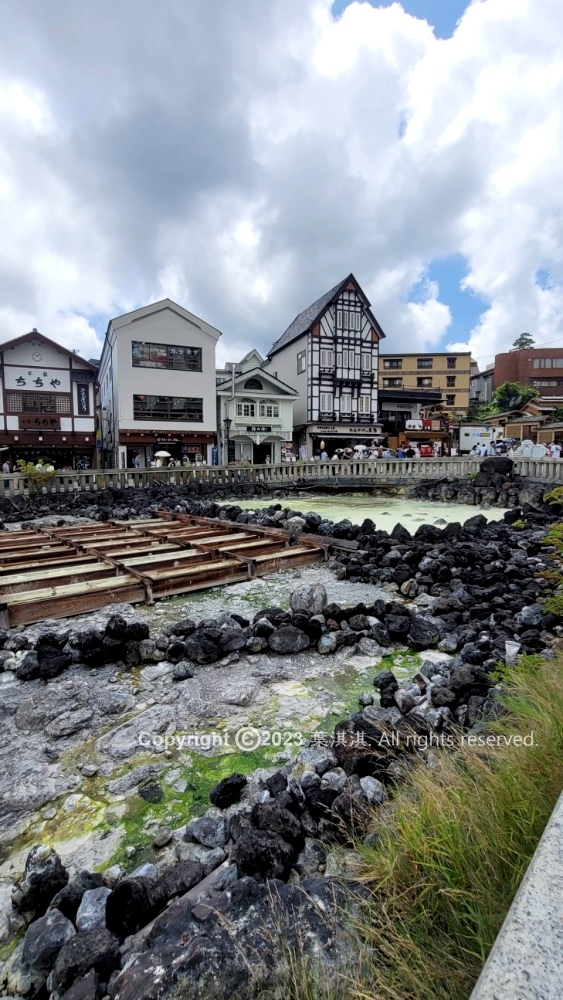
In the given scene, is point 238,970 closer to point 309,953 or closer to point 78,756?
point 309,953

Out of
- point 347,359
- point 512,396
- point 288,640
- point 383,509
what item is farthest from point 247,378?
point 288,640

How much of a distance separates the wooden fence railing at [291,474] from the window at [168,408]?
7.73 meters

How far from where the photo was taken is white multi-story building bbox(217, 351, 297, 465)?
32.2m

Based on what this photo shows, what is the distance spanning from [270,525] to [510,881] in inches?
409

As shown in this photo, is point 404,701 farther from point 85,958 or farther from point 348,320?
point 348,320

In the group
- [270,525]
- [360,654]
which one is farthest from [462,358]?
[360,654]

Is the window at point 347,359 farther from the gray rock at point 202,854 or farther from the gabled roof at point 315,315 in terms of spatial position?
the gray rock at point 202,854

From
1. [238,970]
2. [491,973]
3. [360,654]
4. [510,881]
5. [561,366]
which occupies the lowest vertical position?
[360,654]

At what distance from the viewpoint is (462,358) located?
51781mm

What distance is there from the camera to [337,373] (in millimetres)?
37094

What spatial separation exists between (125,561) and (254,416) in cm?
2633

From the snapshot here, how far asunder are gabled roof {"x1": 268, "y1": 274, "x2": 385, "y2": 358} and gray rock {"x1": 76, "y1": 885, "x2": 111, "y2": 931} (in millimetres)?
37531

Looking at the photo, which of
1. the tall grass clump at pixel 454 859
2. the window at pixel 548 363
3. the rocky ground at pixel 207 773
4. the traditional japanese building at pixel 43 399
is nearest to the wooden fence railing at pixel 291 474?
the traditional japanese building at pixel 43 399

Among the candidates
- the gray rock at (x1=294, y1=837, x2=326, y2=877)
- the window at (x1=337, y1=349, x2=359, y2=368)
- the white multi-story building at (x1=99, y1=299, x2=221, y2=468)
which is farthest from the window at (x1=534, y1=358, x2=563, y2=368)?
the gray rock at (x1=294, y1=837, x2=326, y2=877)
